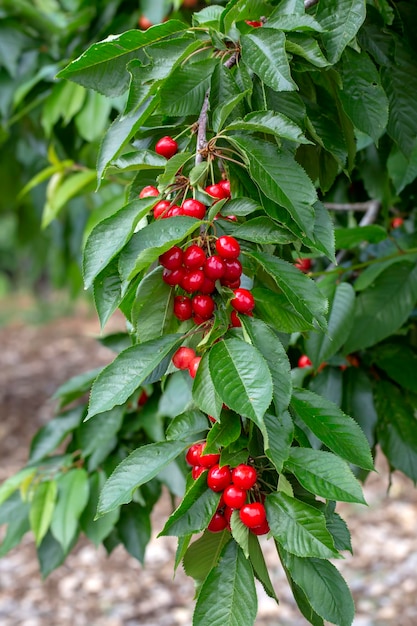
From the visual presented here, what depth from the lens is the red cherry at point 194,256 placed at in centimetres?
62

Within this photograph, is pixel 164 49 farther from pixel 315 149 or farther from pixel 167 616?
pixel 167 616

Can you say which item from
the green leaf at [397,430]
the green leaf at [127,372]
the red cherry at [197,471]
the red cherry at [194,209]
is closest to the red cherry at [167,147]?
the red cherry at [194,209]

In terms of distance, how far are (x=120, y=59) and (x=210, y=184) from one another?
16 cm

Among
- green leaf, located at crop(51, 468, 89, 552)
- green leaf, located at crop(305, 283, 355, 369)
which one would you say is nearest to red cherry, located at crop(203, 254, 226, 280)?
green leaf, located at crop(305, 283, 355, 369)

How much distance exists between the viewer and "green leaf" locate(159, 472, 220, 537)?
0.60 metres

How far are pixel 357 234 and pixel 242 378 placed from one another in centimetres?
56

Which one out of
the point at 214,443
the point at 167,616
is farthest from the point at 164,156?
the point at 167,616

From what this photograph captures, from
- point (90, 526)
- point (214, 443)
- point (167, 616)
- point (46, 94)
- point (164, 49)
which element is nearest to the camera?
point (214, 443)

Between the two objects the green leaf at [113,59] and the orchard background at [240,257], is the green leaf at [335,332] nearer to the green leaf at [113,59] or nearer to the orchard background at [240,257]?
the orchard background at [240,257]

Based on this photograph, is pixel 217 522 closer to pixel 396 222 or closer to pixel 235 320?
pixel 235 320

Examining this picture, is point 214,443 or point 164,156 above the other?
point 164,156

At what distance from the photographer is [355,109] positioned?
0.79 m

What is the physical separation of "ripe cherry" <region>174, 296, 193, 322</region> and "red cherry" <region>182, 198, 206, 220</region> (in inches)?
3.1

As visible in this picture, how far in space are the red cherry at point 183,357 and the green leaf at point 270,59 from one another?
26 cm
